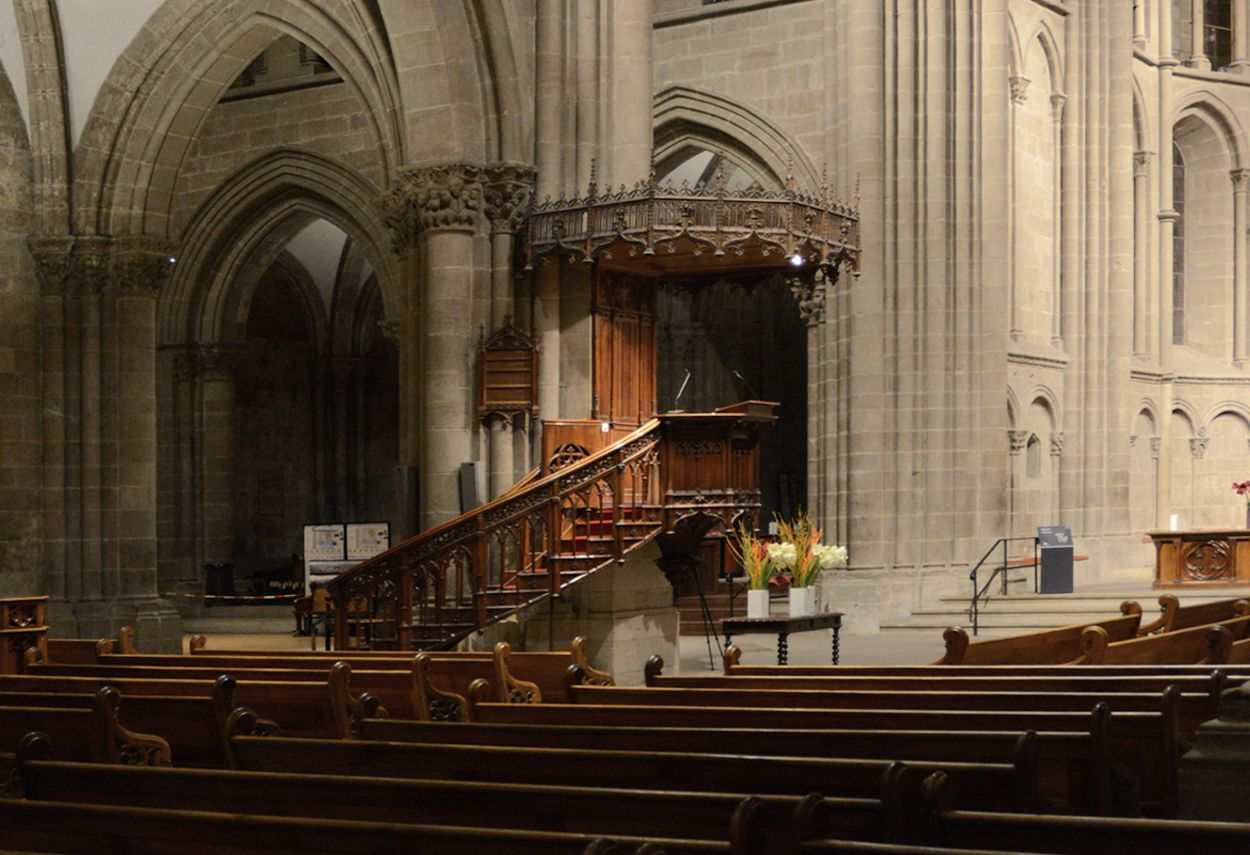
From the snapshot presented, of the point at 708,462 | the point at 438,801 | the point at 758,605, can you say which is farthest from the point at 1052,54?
the point at 438,801

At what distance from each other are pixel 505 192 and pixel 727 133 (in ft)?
28.3

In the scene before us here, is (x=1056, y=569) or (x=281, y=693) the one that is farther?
(x=1056, y=569)

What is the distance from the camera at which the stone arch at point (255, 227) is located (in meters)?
24.9

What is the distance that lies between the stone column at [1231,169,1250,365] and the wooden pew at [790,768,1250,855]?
29765 mm

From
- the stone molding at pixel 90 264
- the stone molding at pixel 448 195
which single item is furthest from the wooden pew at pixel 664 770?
the stone molding at pixel 90 264

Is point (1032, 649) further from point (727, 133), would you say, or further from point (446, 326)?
point (727, 133)

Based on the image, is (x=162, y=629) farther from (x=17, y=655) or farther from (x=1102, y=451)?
(x=1102, y=451)

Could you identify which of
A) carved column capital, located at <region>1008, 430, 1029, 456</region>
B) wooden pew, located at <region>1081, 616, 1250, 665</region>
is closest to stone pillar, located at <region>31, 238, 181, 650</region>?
wooden pew, located at <region>1081, 616, 1250, 665</region>

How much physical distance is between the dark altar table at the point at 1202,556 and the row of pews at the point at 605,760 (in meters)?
13.3

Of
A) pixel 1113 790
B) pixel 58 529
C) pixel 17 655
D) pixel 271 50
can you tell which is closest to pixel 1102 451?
pixel 271 50

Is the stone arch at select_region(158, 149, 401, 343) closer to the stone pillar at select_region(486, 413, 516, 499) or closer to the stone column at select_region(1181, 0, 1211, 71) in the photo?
the stone pillar at select_region(486, 413, 516, 499)

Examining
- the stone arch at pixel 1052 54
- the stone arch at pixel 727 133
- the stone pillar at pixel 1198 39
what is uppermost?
the stone pillar at pixel 1198 39

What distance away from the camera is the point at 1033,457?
84.1 feet

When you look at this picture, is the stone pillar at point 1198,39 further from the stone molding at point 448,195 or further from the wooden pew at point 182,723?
the wooden pew at point 182,723
